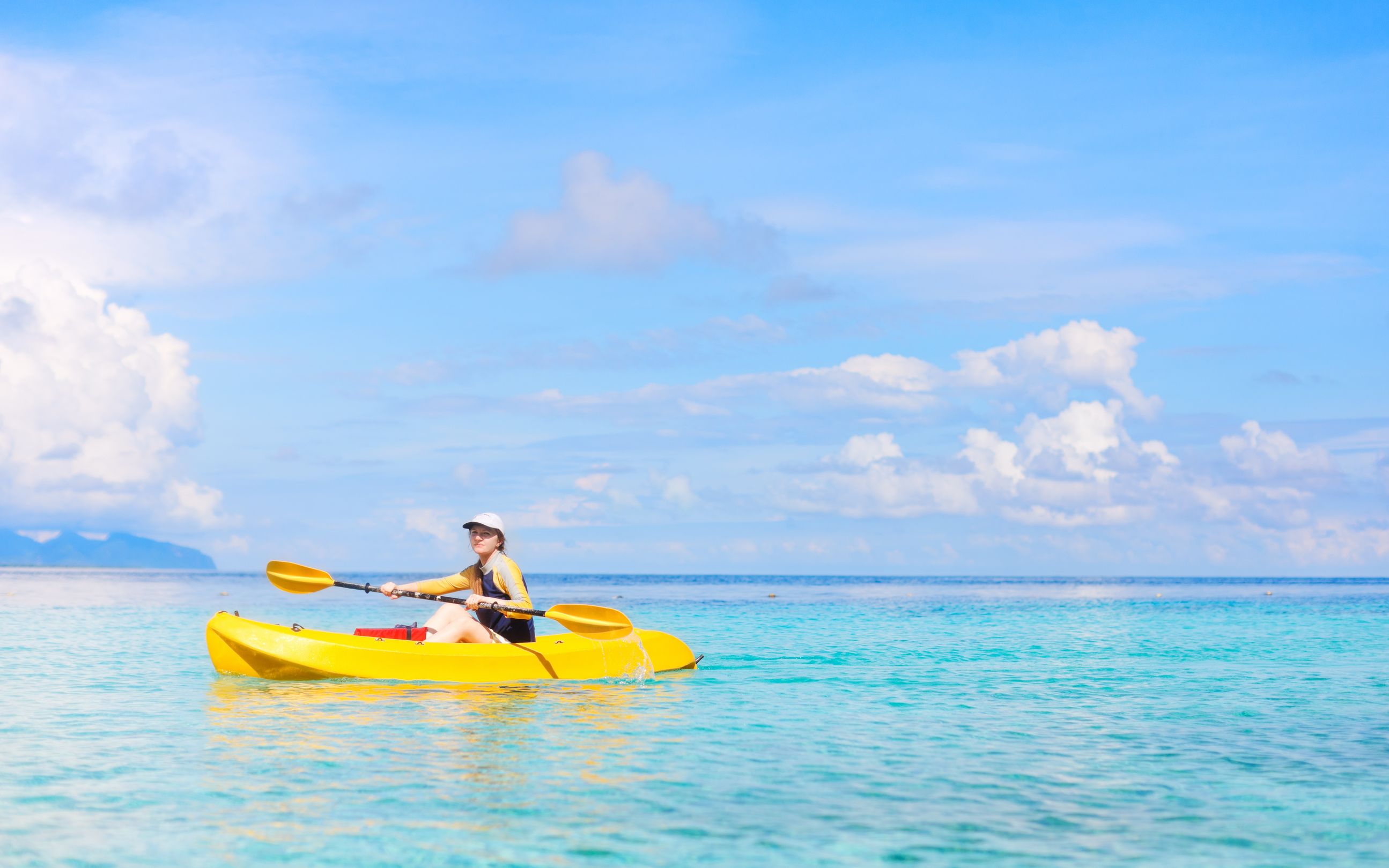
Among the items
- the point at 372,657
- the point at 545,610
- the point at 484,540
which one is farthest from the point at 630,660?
the point at 372,657

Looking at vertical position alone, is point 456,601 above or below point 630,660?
above

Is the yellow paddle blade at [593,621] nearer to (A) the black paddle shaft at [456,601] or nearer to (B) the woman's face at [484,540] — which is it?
(A) the black paddle shaft at [456,601]

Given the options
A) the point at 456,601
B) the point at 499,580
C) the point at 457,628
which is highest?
the point at 499,580

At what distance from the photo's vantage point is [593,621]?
13336 millimetres

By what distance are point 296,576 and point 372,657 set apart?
2812mm

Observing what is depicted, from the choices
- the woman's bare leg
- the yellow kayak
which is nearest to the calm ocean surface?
the yellow kayak

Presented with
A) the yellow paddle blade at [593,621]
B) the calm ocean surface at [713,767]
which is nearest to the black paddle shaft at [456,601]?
the yellow paddle blade at [593,621]

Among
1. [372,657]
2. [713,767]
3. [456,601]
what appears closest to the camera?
[713,767]

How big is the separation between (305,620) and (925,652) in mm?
20892

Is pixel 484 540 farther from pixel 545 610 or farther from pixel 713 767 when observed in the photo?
pixel 713 767

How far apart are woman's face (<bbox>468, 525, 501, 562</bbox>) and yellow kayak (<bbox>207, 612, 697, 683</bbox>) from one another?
103 centimetres

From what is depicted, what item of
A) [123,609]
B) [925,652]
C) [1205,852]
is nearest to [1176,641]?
[925,652]

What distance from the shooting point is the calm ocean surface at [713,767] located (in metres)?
6.28

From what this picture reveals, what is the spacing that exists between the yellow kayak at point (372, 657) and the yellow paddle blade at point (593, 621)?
0.23 metres
